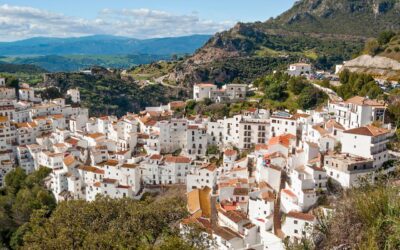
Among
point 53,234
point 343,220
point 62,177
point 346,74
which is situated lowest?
point 62,177

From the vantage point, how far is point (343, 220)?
763 inches

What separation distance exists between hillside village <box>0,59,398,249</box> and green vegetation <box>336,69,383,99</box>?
571cm

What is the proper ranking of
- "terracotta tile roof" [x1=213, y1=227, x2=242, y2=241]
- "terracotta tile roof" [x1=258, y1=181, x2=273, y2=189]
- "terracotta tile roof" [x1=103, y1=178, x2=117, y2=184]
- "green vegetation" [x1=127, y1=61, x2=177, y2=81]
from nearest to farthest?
"terracotta tile roof" [x1=213, y1=227, x2=242, y2=241], "terracotta tile roof" [x1=258, y1=181, x2=273, y2=189], "terracotta tile roof" [x1=103, y1=178, x2=117, y2=184], "green vegetation" [x1=127, y1=61, x2=177, y2=81]

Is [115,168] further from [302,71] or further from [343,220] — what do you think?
[302,71]

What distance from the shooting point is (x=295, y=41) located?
127 m

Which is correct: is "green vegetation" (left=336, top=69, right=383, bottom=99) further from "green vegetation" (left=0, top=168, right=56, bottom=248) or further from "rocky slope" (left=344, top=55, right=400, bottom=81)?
"green vegetation" (left=0, top=168, right=56, bottom=248)

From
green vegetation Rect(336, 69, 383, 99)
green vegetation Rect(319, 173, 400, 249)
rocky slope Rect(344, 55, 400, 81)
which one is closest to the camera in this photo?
green vegetation Rect(319, 173, 400, 249)

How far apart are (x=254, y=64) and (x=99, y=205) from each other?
86.1m

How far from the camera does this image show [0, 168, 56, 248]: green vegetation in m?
43.5

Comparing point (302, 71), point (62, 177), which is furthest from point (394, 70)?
point (62, 177)

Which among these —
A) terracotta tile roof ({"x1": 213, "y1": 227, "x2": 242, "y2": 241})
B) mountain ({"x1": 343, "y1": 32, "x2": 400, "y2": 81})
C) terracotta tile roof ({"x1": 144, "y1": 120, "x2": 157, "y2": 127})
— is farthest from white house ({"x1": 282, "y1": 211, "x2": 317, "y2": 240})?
mountain ({"x1": 343, "y1": 32, "x2": 400, "y2": 81})

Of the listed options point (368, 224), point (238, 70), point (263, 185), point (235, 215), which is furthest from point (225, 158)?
point (238, 70)

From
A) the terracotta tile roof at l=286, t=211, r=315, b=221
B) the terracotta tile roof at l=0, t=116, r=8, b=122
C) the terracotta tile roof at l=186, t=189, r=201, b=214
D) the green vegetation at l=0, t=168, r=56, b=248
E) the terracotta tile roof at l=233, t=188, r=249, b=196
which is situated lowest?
the green vegetation at l=0, t=168, r=56, b=248

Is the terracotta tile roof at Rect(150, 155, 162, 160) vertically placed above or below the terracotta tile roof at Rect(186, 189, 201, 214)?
above
